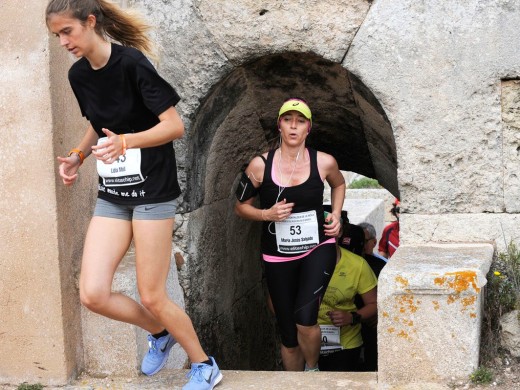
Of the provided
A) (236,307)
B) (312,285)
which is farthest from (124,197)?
(236,307)

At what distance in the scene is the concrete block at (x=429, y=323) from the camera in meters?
3.68

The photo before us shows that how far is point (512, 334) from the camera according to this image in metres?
4.05

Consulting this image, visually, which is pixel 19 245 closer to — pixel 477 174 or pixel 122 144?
pixel 122 144

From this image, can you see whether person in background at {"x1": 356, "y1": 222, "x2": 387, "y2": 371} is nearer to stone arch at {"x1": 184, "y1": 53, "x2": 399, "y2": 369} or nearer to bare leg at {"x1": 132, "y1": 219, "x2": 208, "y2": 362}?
stone arch at {"x1": 184, "y1": 53, "x2": 399, "y2": 369}

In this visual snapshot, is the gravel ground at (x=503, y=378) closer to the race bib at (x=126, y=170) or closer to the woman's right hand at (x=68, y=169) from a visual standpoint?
the race bib at (x=126, y=170)

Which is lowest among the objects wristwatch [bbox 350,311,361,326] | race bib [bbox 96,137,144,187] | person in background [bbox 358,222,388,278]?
wristwatch [bbox 350,311,361,326]

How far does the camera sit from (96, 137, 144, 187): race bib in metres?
3.76

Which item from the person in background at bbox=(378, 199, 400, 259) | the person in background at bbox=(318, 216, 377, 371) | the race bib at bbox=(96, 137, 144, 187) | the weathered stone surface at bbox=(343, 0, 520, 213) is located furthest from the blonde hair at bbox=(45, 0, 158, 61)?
the person in background at bbox=(378, 199, 400, 259)

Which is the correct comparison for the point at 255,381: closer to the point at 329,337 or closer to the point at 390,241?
the point at 329,337

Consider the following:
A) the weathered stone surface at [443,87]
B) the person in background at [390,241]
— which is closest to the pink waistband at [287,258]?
the weathered stone surface at [443,87]

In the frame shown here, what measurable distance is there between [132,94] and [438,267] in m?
1.61

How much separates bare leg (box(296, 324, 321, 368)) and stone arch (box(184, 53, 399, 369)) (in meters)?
0.80

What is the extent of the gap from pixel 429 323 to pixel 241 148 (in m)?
2.75

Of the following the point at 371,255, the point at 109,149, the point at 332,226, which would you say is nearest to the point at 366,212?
the point at 371,255
